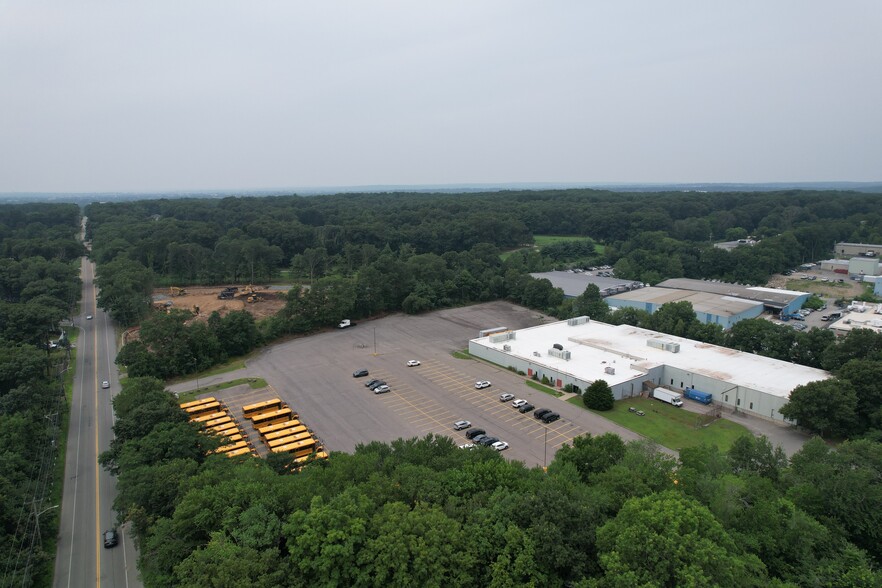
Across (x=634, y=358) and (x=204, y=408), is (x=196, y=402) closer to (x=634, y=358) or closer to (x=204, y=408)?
(x=204, y=408)

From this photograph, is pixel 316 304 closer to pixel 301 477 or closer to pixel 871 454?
pixel 301 477

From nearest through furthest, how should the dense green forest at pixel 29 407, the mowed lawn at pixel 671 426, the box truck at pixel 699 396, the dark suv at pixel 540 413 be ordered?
the dense green forest at pixel 29 407 < the mowed lawn at pixel 671 426 < the dark suv at pixel 540 413 < the box truck at pixel 699 396

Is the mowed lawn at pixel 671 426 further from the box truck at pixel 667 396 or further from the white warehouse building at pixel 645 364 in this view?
the white warehouse building at pixel 645 364

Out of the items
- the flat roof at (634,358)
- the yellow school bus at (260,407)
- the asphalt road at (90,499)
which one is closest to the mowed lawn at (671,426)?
the flat roof at (634,358)

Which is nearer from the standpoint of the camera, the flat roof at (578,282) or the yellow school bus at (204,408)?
the yellow school bus at (204,408)

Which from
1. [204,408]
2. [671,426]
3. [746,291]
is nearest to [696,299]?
[746,291]
